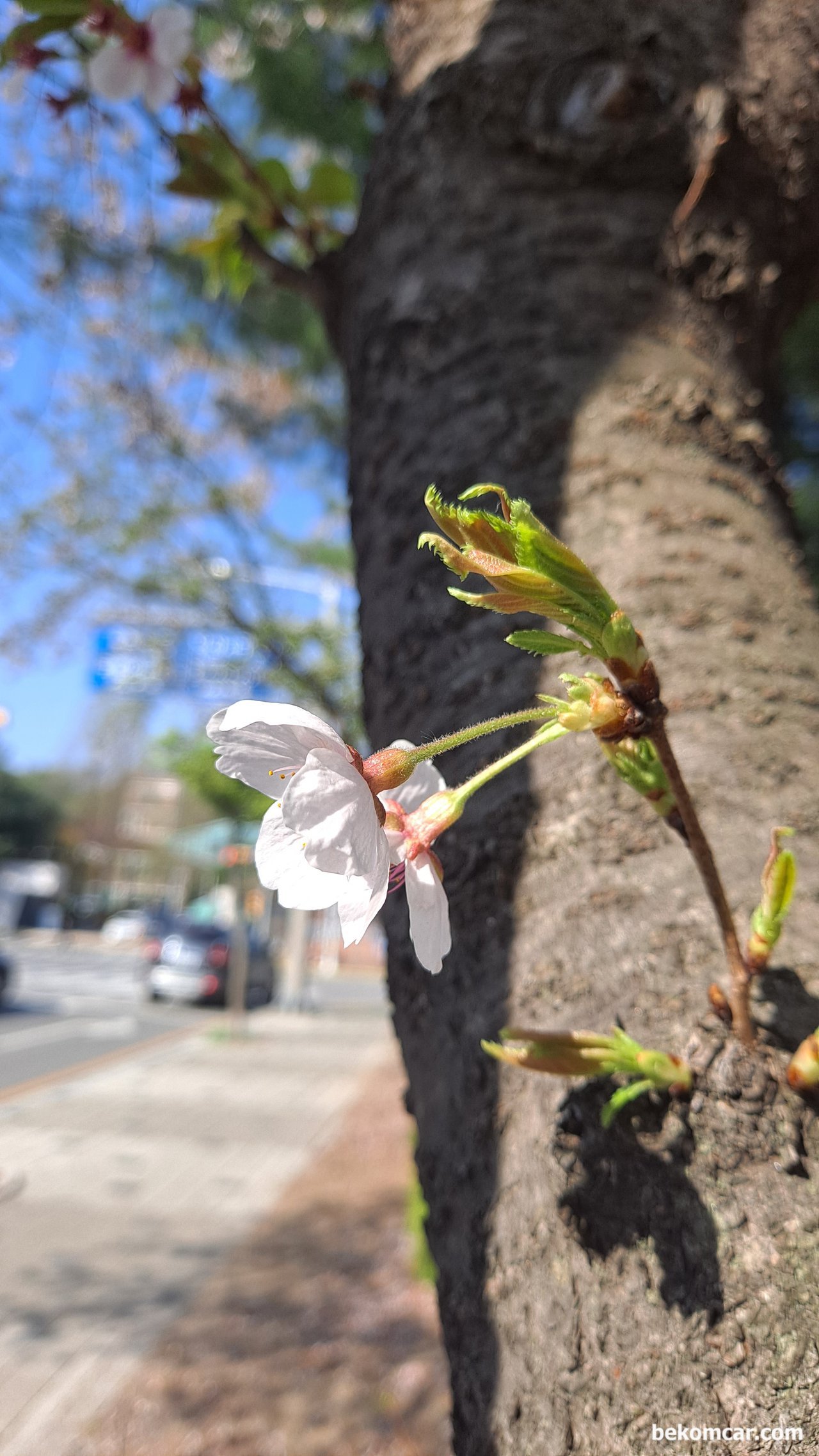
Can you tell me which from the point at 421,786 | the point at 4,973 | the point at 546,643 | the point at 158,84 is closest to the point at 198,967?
the point at 4,973

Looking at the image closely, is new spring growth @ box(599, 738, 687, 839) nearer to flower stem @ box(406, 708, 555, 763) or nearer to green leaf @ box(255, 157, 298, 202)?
flower stem @ box(406, 708, 555, 763)

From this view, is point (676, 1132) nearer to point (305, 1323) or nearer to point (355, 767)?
point (355, 767)

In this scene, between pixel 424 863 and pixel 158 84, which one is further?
pixel 158 84

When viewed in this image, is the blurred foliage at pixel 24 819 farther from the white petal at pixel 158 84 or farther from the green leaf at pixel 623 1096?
the green leaf at pixel 623 1096

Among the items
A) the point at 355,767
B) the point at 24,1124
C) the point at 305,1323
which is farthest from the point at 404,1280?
the point at 355,767

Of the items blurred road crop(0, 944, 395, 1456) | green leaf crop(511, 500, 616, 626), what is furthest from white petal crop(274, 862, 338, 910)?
blurred road crop(0, 944, 395, 1456)

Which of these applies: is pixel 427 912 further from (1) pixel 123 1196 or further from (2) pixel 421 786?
(1) pixel 123 1196
